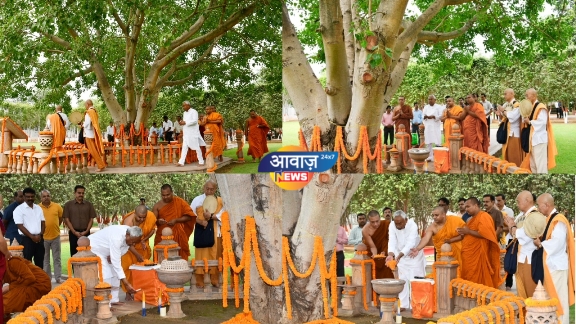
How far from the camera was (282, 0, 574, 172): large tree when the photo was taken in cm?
988

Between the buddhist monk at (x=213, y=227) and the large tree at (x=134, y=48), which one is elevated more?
the large tree at (x=134, y=48)

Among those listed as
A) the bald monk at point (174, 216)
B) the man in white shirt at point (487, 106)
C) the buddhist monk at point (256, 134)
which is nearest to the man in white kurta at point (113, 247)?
the bald monk at point (174, 216)

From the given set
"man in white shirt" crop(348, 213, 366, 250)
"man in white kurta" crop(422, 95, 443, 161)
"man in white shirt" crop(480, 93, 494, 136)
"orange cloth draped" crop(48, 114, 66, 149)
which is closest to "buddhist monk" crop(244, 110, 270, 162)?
"man in white kurta" crop(422, 95, 443, 161)

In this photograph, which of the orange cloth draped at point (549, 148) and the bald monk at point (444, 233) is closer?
the orange cloth draped at point (549, 148)

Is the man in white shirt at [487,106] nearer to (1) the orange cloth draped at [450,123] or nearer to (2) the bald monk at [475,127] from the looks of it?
(2) the bald monk at [475,127]

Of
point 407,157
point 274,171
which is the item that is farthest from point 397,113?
point 274,171

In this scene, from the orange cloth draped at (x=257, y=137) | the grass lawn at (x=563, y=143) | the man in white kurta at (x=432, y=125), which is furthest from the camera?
the man in white kurta at (x=432, y=125)

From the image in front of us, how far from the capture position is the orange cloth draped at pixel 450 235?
1161 cm

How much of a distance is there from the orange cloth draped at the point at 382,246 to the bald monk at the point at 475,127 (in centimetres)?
221

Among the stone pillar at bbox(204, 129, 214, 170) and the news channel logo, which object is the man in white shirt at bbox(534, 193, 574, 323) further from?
the stone pillar at bbox(204, 129, 214, 170)

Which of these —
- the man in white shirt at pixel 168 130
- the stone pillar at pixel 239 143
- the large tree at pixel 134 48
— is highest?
the large tree at pixel 134 48

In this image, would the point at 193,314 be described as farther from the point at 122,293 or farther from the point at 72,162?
the point at 72,162

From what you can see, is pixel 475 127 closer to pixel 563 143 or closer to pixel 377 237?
pixel 563 143

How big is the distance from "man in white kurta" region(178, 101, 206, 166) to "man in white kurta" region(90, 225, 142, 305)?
2043 millimetres
